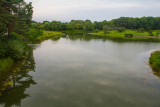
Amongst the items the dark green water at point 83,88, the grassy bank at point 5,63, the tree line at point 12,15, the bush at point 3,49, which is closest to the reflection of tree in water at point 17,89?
the dark green water at point 83,88

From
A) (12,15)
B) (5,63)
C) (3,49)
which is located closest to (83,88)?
(5,63)

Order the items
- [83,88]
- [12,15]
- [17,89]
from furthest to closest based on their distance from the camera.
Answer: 1. [12,15]
2. [83,88]
3. [17,89]

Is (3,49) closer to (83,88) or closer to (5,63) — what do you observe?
(5,63)

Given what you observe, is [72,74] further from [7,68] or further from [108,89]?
[7,68]

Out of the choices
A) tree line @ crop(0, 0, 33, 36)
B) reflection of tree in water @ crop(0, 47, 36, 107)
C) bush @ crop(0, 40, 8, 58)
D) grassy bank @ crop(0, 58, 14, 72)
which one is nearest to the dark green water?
reflection of tree in water @ crop(0, 47, 36, 107)

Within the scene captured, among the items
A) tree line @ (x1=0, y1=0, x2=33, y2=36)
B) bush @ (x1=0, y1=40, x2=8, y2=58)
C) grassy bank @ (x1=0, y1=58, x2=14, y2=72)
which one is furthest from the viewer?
tree line @ (x1=0, y1=0, x2=33, y2=36)

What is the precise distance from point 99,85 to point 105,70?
5641 mm

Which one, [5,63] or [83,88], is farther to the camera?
[5,63]

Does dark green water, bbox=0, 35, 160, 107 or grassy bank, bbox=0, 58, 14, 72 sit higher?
grassy bank, bbox=0, 58, 14, 72

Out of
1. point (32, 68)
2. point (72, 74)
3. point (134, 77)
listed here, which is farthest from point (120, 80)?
point (32, 68)

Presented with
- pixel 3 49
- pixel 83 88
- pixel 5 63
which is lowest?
pixel 83 88

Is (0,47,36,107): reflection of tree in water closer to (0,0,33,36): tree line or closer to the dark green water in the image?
the dark green water

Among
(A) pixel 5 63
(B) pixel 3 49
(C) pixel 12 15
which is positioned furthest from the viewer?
(C) pixel 12 15

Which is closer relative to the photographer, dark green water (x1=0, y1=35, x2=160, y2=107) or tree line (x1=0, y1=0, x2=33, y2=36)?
dark green water (x1=0, y1=35, x2=160, y2=107)
